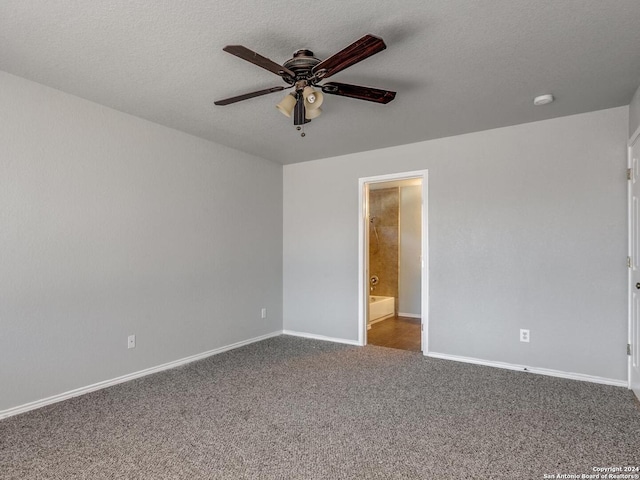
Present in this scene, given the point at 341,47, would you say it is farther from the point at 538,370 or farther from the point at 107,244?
the point at 538,370

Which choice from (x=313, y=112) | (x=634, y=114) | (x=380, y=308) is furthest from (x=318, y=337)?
(x=634, y=114)

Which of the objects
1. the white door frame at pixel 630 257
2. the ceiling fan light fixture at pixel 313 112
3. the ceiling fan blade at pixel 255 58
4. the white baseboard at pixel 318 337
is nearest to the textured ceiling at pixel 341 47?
the ceiling fan blade at pixel 255 58

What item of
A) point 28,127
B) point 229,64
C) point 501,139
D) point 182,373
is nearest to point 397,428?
point 182,373

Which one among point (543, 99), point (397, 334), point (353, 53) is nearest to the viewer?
point (353, 53)

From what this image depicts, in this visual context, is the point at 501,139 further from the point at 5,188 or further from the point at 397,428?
the point at 5,188

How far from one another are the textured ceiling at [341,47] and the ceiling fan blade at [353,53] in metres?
0.24

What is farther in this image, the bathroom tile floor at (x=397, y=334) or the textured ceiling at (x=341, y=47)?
the bathroom tile floor at (x=397, y=334)

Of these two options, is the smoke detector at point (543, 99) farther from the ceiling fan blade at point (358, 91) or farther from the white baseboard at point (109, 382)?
the white baseboard at point (109, 382)

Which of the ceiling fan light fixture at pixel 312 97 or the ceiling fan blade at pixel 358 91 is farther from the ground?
the ceiling fan blade at pixel 358 91

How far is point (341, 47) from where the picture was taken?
2.23 metres

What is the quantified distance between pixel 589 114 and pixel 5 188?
4710 mm

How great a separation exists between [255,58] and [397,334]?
13.8 ft

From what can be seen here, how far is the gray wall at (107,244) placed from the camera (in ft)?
8.68

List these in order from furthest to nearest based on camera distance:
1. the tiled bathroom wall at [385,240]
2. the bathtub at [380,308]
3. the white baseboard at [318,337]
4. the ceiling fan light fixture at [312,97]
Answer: the tiled bathroom wall at [385,240] < the bathtub at [380,308] < the white baseboard at [318,337] < the ceiling fan light fixture at [312,97]
